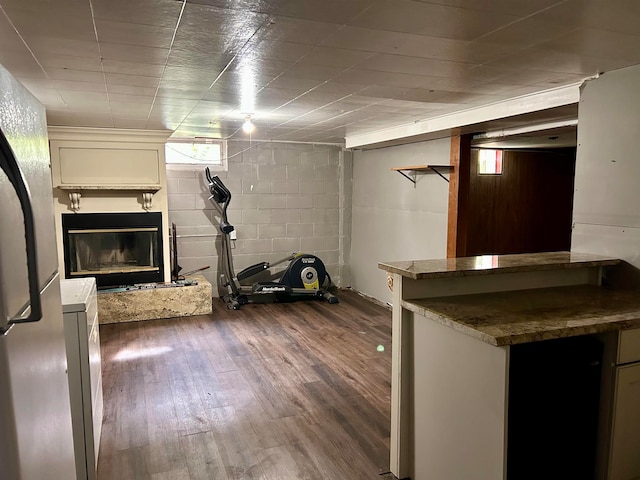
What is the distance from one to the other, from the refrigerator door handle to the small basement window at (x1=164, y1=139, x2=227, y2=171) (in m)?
5.19

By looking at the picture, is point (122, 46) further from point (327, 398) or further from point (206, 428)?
point (327, 398)

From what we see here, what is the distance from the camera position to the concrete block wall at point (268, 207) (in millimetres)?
6184

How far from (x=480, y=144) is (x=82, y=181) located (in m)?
4.29

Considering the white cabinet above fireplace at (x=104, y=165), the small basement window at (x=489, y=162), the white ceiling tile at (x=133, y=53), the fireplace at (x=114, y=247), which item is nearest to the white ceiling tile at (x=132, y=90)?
the white ceiling tile at (x=133, y=53)

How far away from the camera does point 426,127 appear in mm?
4426

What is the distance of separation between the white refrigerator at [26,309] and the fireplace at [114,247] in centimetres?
410

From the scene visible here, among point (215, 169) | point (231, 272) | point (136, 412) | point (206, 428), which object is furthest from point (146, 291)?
point (206, 428)

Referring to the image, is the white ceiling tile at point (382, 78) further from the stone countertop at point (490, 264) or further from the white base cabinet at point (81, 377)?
the white base cabinet at point (81, 377)

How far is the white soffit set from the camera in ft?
10.0

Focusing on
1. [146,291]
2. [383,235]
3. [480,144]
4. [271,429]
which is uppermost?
[480,144]

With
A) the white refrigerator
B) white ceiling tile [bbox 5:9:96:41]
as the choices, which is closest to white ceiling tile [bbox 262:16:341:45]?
white ceiling tile [bbox 5:9:96:41]

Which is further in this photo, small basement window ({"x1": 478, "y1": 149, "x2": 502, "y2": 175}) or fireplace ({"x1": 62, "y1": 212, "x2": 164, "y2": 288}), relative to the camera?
small basement window ({"x1": 478, "y1": 149, "x2": 502, "y2": 175})

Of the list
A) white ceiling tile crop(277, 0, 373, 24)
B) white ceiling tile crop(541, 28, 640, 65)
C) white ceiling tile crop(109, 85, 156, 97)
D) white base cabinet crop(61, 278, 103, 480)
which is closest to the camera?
white ceiling tile crop(277, 0, 373, 24)

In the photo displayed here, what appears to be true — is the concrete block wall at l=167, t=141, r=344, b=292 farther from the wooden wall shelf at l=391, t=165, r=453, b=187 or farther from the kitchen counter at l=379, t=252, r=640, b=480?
the kitchen counter at l=379, t=252, r=640, b=480
